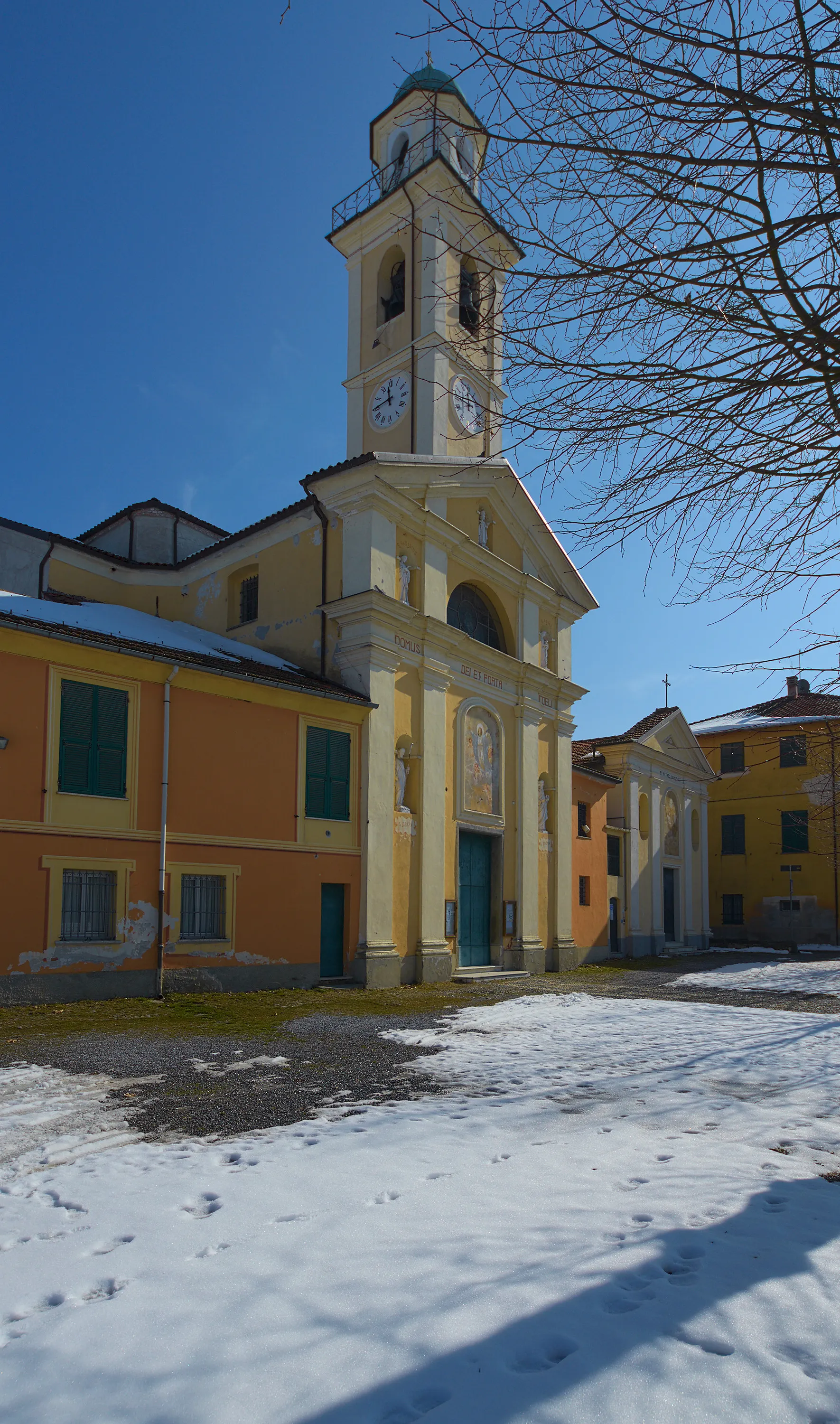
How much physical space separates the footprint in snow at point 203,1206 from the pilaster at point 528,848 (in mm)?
16848

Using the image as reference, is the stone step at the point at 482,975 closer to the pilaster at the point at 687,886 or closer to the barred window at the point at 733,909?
the pilaster at the point at 687,886

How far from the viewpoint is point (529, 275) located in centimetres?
489

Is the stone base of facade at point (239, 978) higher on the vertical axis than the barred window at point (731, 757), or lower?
lower

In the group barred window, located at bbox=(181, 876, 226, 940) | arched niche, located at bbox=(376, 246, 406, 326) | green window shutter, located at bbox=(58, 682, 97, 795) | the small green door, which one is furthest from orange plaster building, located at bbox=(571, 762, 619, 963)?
green window shutter, located at bbox=(58, 682, 97, 795)

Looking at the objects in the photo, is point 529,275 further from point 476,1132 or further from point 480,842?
point 480,842

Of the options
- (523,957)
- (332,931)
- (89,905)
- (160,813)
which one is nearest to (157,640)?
(160,813)

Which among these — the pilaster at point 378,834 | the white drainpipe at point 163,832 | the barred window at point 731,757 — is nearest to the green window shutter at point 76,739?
the white drainpipe at point 163,832

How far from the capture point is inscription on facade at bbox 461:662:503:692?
64.3 ft

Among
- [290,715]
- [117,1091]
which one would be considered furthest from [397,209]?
[117,1091]

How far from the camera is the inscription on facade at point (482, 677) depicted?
19594 mm

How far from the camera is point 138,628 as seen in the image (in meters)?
15.6

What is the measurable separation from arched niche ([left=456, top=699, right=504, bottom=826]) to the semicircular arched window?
1620mm

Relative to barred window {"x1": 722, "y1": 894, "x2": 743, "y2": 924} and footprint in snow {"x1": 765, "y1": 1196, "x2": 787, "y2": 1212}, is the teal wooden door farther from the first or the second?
barred window {"x1": 722, "y1": 894, "x2": 743, "y2": 924}

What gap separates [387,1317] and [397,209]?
976 inches
